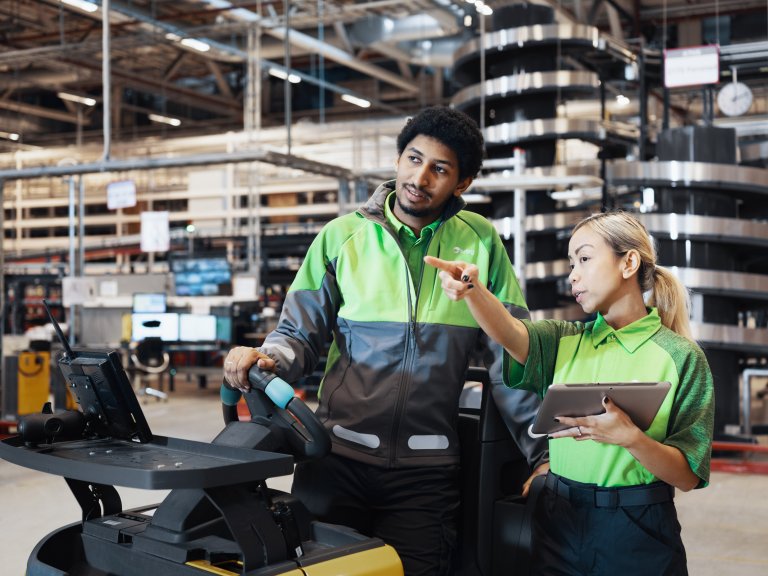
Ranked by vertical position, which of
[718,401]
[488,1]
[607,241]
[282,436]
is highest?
[488,1]

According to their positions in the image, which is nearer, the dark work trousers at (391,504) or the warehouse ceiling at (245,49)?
the dark work trousers at (391,504)

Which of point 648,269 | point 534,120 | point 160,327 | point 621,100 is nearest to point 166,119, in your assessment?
point 160,327

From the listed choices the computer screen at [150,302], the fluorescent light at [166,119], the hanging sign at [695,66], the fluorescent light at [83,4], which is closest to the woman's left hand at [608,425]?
the hanging sign at [695,66]

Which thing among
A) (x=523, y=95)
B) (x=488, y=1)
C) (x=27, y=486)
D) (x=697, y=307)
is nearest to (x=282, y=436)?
(x=27, y=486)

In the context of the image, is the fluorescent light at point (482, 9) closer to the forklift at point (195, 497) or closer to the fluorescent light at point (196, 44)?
the fluorescent light at point (196, 44)

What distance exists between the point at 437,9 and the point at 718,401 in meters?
5.32

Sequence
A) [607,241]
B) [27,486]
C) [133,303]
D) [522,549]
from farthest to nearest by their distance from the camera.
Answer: [133,303] → [27,486] → [522,549] → [607,241]

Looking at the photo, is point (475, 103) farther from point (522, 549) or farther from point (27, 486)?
point (522, 549)

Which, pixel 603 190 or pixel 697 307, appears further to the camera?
pixel 603 190

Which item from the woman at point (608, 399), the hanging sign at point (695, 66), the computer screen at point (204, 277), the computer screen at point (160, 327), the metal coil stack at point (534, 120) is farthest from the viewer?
the computer screen at point (204, 277)

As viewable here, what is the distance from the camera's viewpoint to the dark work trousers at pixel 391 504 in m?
2.05

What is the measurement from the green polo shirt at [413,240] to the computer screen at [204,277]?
8747 millimetres

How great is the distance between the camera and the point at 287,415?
74.0 inches

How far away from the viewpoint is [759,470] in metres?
6.09
